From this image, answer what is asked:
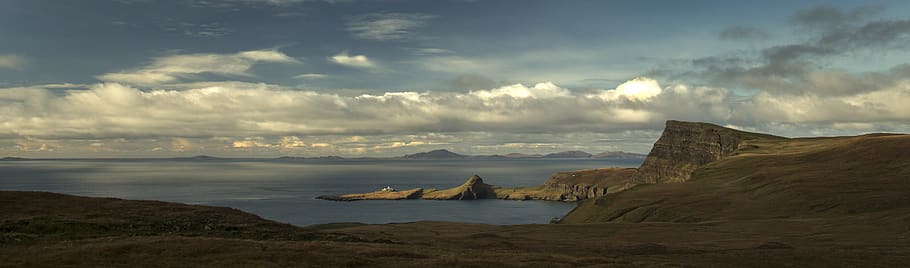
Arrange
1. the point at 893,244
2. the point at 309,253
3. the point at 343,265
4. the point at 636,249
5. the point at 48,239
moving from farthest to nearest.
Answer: the point at 893,244 < the point at 636,249 < the point at 48,239 < the point at 309,253 < the point at 343,265

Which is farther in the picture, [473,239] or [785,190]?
[785,190]

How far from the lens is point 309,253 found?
39219 mm

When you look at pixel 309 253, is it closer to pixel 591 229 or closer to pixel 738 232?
pixel 591 229

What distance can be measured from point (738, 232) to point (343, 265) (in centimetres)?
6287

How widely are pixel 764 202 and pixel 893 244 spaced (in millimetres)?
65913

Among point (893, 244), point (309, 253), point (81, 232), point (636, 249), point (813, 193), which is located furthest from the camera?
point (813, 193)

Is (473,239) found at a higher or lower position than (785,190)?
lower

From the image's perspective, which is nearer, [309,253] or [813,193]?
[309,253]

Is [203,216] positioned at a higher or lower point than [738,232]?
higher

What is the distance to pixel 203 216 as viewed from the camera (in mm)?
62125

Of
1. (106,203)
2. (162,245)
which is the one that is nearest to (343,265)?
(162,245)

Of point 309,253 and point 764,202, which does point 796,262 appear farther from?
point 764,202

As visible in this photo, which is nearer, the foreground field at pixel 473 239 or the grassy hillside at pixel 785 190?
the foreground field at pixel 473 239

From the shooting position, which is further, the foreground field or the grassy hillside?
the grassy hillside
